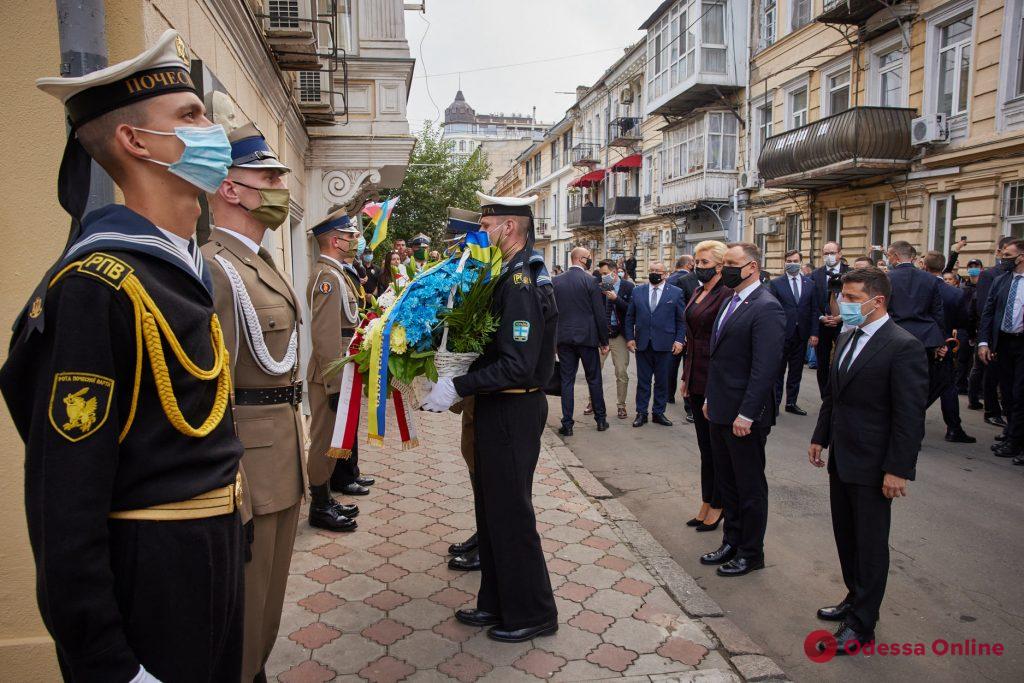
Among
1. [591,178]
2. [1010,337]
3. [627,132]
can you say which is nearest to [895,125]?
[1010,337]

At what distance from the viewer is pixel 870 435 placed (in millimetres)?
3502

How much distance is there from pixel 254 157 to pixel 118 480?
1.65 metres

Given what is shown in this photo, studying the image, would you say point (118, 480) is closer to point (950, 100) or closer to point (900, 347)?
point (900, 347)

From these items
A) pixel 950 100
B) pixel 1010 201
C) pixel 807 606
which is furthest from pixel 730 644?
pixel 950 100

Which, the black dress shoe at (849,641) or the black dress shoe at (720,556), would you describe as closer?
the black dress shoe at (849,641)

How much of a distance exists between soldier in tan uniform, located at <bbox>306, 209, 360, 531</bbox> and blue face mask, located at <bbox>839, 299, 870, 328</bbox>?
3.16m

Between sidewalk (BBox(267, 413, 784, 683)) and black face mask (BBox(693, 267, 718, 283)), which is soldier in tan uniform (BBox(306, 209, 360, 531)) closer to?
sidewalk (BBox(267, 413, 784, 683))

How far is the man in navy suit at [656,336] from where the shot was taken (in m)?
8.97

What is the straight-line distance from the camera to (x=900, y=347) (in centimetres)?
345

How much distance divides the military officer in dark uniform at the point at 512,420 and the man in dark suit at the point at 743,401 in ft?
5.07

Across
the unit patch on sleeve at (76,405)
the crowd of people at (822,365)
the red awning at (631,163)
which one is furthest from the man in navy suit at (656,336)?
the red awning at (631,163)

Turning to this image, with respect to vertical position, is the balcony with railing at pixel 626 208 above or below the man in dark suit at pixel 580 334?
above

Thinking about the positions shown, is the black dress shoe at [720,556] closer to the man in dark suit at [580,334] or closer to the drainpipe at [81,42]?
the man in dark suit at [580,334]

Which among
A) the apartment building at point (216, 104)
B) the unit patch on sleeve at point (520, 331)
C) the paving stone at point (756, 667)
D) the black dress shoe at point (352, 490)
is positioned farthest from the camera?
the black dress shoe at point (352, 490)
